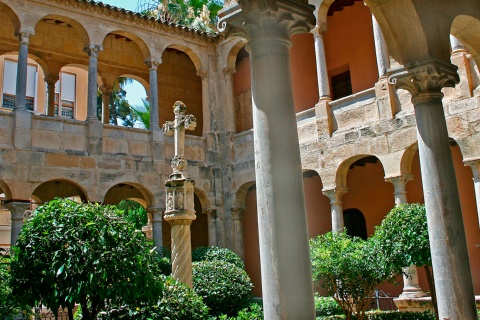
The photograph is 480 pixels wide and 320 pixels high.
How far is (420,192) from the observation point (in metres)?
14.6

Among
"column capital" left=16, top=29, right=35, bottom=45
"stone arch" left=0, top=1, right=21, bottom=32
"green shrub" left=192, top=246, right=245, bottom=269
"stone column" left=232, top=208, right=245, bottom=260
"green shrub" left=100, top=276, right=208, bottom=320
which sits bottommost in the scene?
"green shrub" left=100, top=276, right=208, bottom=320

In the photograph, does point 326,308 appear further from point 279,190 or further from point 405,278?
point 279,190

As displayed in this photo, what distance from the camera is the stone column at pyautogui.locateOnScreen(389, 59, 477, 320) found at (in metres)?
5.68

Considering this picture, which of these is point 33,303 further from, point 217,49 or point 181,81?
point 181,81

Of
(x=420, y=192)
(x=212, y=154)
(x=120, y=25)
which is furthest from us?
(x=212, y=154)

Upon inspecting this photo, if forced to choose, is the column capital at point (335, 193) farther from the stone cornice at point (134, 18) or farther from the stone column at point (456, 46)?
the stone cornice at point (134, 18)

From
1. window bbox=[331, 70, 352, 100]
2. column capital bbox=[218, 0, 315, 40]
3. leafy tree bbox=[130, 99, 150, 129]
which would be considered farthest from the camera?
leafy tree bbox=[130, 99, 150, 129]

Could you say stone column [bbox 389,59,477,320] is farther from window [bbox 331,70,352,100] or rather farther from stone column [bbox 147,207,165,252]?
stone column [bbox 147,207,165,252]

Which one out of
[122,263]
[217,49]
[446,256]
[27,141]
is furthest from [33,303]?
[217,49]

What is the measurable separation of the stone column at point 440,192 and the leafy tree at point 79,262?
3241 mm

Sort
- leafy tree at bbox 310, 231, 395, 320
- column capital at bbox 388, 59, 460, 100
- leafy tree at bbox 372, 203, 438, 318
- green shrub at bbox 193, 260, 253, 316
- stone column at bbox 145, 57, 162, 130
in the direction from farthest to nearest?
stone column at bbox 145, 57, 162, 130, green shrub at bbox 193, 260, 253, 316, leafy tree at bbox 310, 231, 395, 320, leafy tree at bbox 372, 203, 438, 318, column capital at bbox 388, 59, 460, 100

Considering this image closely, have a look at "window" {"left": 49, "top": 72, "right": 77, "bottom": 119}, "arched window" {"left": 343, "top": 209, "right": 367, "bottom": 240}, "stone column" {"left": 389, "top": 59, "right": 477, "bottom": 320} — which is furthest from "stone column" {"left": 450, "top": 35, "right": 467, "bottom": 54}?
"window" {"left": 49, "top": 72, "right": 77, "bottom": 119}

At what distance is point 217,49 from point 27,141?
7.37m

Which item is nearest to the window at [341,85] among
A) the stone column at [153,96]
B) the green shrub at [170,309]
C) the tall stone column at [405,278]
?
the tall stone column at [405,278]
